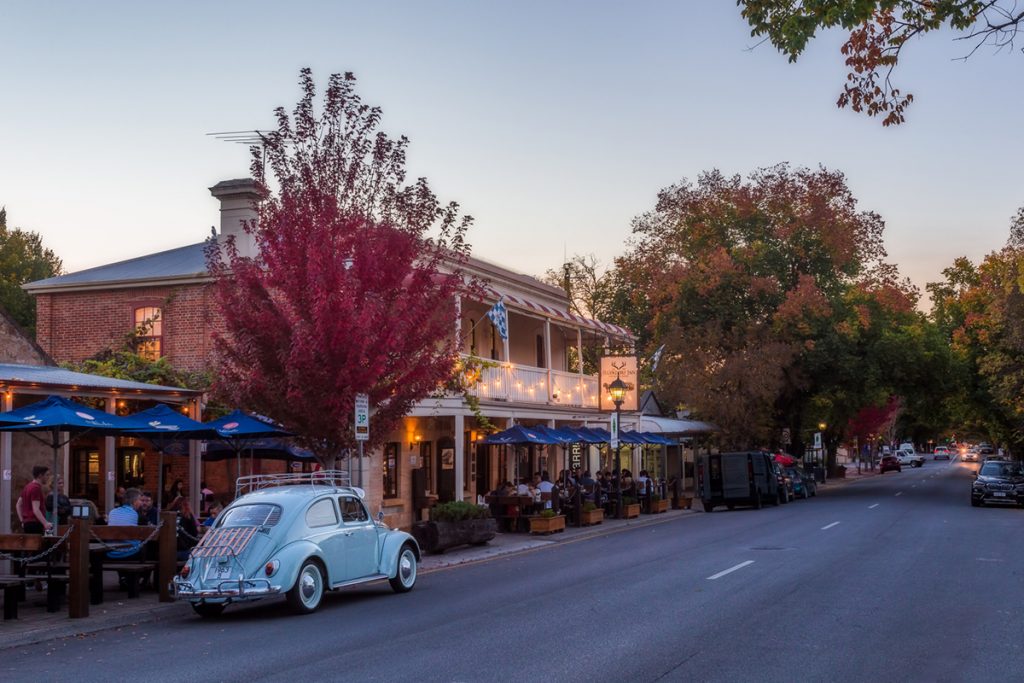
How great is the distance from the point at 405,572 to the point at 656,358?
35.6m

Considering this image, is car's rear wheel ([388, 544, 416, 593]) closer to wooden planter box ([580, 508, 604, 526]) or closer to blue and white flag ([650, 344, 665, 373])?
wooden planter box ([580, 508, 604, 526])

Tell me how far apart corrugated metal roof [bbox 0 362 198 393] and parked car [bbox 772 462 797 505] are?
89.9 feet

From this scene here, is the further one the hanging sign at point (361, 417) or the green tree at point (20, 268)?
the green tree at point (20, 268)

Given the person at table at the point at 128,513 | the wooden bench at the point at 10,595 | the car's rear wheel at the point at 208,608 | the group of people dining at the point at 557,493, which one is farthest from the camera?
the group of people dining at the point at 557,493

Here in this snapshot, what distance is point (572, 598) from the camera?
15188 millimetres

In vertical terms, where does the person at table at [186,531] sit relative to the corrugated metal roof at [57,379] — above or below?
below

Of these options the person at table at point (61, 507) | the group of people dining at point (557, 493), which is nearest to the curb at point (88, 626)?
the person at table at point (61, 507)

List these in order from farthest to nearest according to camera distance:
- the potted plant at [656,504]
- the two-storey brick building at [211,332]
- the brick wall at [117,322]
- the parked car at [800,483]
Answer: the parked car at [800,483], the potted plant at [656,504], the two-storey brick building at [211,332], the brick wall at [117,322]

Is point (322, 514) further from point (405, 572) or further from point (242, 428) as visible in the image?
point (242, 428)

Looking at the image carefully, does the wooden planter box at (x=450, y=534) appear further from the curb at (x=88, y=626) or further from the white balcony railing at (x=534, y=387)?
the curb at (x=88, y=626)

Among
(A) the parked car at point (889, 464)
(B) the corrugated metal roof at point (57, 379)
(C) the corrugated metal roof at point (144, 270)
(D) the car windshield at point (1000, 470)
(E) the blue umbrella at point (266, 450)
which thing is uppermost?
(C) the corrugated metal roof at point (144, 270)

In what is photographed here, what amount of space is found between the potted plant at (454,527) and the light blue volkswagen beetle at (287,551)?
664 cm

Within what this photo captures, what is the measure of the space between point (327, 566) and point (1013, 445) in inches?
2872

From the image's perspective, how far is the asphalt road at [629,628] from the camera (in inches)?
396
